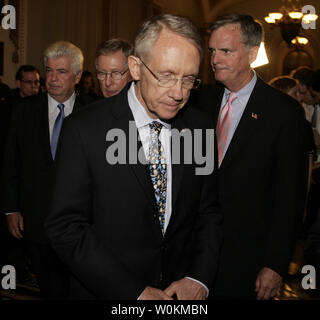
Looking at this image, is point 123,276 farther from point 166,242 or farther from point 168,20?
point 168,20

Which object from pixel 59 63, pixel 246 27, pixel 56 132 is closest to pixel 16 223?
pixel 56 132

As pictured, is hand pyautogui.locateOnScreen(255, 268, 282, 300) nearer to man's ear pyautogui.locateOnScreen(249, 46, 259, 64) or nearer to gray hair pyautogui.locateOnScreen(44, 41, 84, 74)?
man's ear pyautogui.locateOnScreen(249, 46, 259, 64)

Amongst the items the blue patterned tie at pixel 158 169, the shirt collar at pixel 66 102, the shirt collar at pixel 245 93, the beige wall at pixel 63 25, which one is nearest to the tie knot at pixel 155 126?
the blue patterned tie at pixel 158 169

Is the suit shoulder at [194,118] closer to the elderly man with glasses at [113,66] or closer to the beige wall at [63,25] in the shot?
the elderly man with glasses at [113,66]

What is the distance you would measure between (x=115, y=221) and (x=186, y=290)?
0.38m

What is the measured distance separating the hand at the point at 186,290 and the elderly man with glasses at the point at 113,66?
4.65 feet

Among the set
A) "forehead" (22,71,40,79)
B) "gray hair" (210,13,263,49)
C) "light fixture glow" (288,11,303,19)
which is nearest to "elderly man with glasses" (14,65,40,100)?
"forehead" (22,71,40,79)

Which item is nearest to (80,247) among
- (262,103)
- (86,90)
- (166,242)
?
(166,242)

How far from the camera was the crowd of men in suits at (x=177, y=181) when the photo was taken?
1697 millimetres

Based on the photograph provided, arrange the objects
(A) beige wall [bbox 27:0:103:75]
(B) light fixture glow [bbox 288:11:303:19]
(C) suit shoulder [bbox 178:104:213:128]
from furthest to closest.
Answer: (B) light fixture glow [bbox 288:11:303:19]
(A) beige wall [bbox 27:0:103:75]
(C) suit shoulder [bbox 178:104:213:128]

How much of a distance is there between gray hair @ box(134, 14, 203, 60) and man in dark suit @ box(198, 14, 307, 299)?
772 mm

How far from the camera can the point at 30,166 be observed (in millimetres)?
3154

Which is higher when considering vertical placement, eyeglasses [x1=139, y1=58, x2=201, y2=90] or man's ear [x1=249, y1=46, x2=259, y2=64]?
man's ear [x1=249, y1=46, x2=259, y2=64]

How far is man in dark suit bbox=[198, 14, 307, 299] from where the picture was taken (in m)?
2.32
